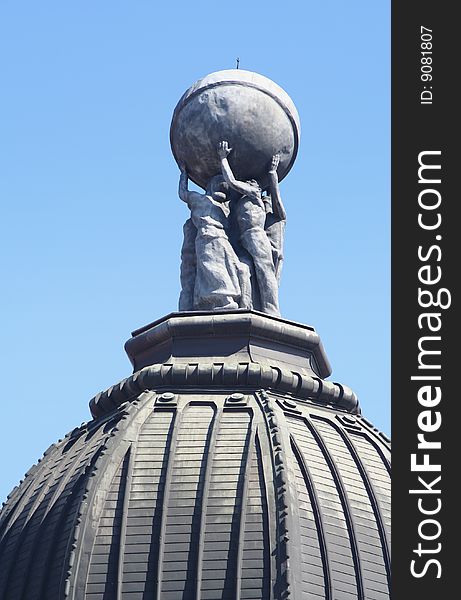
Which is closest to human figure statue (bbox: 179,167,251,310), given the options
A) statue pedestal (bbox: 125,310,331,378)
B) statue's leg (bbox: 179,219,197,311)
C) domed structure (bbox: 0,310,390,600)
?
statue's leg (bbox: 179,219,197,311)

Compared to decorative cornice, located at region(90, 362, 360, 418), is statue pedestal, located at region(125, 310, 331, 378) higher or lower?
higher

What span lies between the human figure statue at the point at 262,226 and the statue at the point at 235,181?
0.09ft

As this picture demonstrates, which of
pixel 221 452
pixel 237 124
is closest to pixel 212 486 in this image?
pixel 221 452

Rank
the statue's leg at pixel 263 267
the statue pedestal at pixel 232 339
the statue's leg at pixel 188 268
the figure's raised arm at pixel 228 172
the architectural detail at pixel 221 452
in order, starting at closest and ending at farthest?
the architectural detail at pixel 221 452, the statue pedestal at pixel 232 339, the statue's leg at pixel 263 267, the statue's leg at pixel 188 268, the figure's raised arm at pixel 228 172

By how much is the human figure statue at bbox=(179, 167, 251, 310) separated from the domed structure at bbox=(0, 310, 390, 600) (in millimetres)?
1317

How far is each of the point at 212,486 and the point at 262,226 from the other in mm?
9794

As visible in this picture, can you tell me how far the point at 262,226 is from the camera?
220 ft

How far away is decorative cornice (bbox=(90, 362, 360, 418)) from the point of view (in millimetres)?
62844

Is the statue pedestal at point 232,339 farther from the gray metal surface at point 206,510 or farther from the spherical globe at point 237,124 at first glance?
the spherical globe at point 237,124

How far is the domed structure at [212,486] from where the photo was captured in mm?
58344

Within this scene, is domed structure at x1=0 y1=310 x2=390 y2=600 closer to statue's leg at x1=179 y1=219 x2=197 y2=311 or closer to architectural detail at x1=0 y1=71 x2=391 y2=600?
architectural detail at x1=0 y1=71 x2=391 y2=600

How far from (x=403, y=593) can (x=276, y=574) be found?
16968 millimetres

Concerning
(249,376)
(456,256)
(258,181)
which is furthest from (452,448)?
(258,181)

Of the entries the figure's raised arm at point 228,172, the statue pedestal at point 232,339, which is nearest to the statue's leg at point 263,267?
the figure's raised arm at point 228,172
